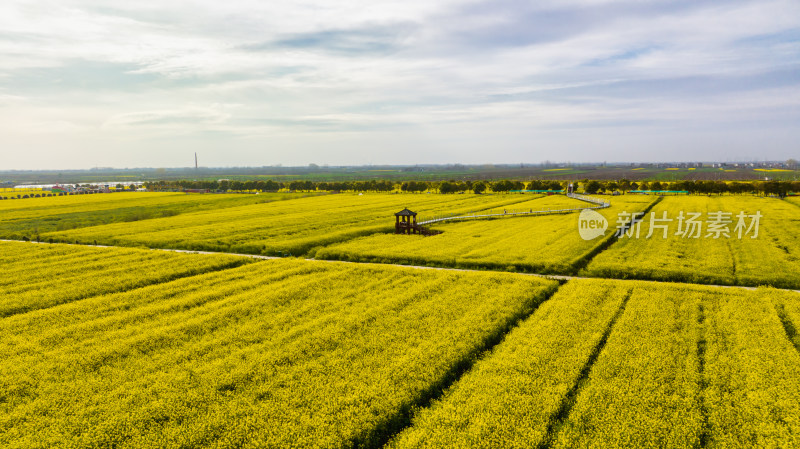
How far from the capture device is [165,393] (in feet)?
49.9

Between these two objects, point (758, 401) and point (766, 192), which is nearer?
point (758, 401)

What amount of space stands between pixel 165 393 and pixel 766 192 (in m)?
147

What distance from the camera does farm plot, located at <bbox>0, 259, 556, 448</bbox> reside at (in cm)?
1327

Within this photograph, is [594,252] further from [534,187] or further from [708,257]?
[534,187]

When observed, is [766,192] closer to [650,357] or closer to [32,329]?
[650,357]

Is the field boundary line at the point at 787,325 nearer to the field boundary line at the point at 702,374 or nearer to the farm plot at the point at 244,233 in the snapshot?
the field boundary line at the point at 702,374

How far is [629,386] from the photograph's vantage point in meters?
15.3

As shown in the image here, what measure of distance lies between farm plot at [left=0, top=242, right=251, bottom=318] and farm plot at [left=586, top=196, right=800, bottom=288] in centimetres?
3298

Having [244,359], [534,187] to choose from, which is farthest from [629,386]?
[534,187]

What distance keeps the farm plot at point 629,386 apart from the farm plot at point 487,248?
13.0 meters

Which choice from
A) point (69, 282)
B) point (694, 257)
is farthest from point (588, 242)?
point (69, 282)

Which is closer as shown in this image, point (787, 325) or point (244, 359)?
point (244, 359)

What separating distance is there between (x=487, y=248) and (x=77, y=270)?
3571 cm

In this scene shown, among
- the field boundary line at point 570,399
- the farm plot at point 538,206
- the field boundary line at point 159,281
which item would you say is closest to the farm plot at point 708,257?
the field boundary line at point 570,399
